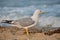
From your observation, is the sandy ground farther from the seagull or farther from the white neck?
the white neck

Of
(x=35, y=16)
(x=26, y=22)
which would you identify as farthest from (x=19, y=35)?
(x=35, y=16)

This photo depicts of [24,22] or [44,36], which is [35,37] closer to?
[44,36]

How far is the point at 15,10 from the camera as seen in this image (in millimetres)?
1964

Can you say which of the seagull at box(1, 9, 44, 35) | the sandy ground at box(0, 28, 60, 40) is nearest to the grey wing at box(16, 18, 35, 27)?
the seagull at box(1, 9, 44, 35)

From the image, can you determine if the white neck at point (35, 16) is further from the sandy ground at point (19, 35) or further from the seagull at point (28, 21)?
the sandy ground at point (19, 35)

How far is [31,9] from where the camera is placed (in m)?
1.94

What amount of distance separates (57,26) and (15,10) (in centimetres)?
60

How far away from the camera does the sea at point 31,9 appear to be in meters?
1.91

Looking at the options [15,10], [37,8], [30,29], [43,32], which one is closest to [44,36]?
[43,32]

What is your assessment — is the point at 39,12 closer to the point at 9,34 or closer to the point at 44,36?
the point at 44,36

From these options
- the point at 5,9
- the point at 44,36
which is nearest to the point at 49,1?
→ the point at 44,36

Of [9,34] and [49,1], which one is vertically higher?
[49,1]

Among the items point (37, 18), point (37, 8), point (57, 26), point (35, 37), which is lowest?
point (35, 37)

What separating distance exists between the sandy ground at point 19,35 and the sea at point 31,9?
0.14 metres
